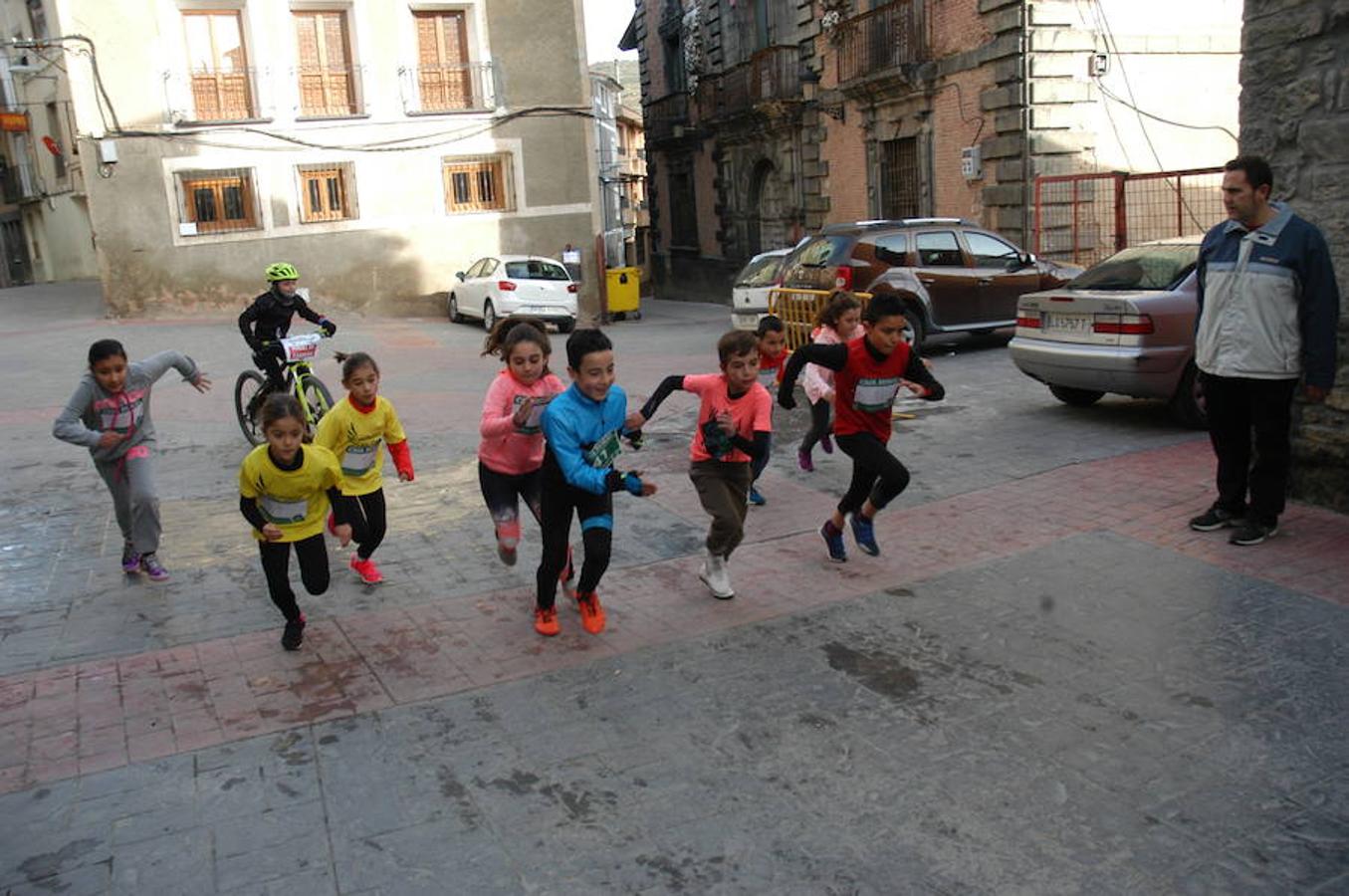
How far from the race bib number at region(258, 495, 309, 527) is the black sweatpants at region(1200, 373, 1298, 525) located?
4.76 meters

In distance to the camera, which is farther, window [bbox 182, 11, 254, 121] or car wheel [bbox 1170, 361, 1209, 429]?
window [bbox 182, 11, 254, 121]

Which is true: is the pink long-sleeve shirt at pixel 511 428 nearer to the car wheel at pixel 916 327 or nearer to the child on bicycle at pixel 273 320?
the child on bicycle at pixel 273 320

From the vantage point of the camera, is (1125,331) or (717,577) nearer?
(717,577)

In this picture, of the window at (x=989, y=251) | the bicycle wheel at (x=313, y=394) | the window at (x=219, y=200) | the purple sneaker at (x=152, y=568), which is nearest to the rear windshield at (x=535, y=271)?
the window at (x=219, y=200)

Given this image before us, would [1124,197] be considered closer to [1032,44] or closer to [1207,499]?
[1032,44]

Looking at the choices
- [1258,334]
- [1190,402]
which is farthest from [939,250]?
[1258,334]

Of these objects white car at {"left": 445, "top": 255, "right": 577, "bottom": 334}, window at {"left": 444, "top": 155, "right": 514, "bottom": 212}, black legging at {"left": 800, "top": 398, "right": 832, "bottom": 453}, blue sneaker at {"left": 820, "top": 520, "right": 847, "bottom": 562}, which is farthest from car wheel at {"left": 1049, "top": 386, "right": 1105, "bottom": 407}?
window at {"left": 444, "top": 155, "right": 514, "bottom": 212}

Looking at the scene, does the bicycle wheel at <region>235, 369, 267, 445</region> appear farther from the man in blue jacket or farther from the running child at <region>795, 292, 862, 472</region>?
the man in blue jacket

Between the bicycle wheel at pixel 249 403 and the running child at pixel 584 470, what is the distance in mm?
5124

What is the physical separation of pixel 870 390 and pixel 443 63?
21751 mm

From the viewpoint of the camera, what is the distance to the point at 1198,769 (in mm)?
3629

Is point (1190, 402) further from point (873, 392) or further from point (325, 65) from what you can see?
point (325, 65)

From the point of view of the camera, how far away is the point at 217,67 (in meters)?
23.4

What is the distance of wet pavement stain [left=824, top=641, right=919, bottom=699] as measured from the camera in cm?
436
